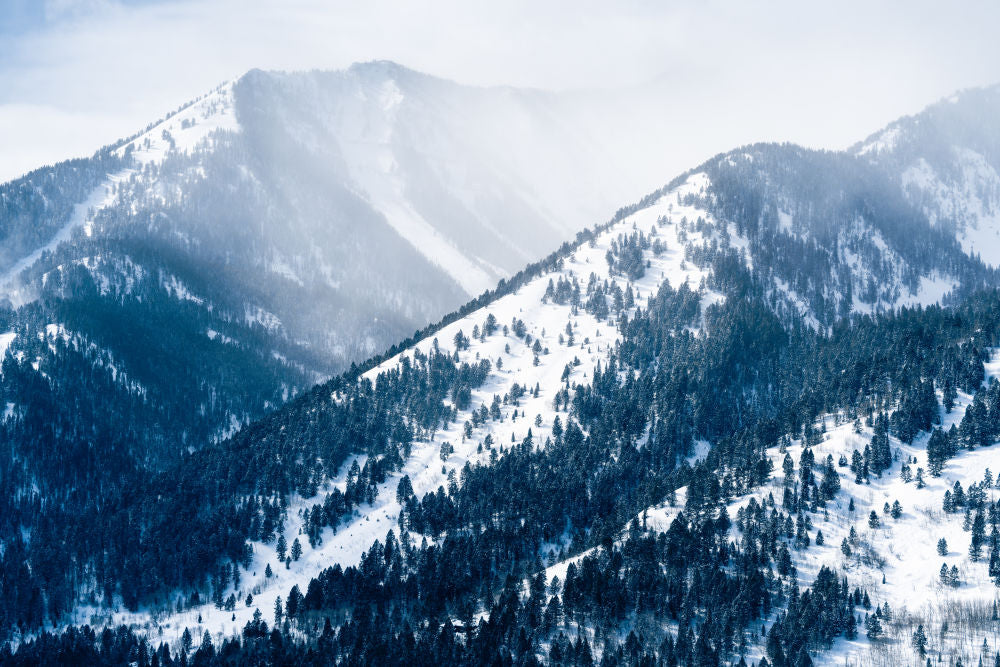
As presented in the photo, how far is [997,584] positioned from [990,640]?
64.5 feet

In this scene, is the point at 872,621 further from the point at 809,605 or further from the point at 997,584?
the point at 997,584

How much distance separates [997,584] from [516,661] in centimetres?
10982

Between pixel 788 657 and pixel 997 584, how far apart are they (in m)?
53.4

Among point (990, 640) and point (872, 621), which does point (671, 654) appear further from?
point (990, 640)

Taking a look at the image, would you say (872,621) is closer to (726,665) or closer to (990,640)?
(990,640)

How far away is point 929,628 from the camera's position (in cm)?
19275

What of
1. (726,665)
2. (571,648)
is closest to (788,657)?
(726,665)

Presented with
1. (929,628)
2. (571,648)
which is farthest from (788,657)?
(571,648)

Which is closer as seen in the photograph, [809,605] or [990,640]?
[990,640]

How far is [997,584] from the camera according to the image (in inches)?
7869

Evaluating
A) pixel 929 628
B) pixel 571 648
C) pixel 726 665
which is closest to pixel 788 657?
pixel 726 665

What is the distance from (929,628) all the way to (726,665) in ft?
149

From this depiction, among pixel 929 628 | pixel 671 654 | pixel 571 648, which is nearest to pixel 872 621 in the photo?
pixel 929 628

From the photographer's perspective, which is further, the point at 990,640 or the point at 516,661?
the point at 516,661
